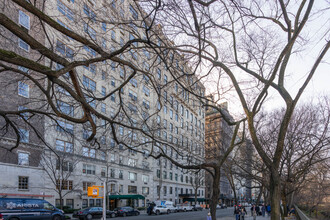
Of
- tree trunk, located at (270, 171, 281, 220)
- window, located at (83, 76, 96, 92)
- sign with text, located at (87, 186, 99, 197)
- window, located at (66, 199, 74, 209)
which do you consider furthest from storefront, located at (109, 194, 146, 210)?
tree trunk, located at (270, 171, 281, 220)

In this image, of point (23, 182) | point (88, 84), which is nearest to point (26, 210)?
point (23, 182)

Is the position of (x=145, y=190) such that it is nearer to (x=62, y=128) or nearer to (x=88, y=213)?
(x=88, y=213)

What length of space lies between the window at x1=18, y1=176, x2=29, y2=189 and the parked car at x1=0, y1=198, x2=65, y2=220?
32.1 ft

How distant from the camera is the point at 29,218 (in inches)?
858

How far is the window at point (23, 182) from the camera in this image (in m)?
31.3

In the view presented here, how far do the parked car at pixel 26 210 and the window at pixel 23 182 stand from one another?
9777 millimetres

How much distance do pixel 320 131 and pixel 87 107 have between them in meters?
16.3

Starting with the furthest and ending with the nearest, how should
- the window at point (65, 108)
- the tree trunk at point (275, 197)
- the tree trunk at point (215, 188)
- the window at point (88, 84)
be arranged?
the window at point (88, 84) → the window at point (65, 108) → the tree trunk at point (215, 188) → the tree trunk at point (275, 197)

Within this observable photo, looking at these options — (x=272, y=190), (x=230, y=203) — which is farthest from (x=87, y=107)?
(x=230, y=203)

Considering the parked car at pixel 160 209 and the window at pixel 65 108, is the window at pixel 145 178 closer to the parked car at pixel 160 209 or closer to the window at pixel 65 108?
the parked car at pixel 160 209

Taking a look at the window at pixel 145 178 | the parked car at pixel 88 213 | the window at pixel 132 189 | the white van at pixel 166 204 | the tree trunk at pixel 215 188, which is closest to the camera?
the tree trunk at pixel 215 188

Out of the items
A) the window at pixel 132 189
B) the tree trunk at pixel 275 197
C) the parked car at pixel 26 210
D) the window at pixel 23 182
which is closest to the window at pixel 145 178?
the window at pixel 132 189

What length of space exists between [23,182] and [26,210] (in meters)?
11.2

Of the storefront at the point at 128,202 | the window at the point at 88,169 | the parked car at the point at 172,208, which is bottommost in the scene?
the parked car at the point at 172,208
